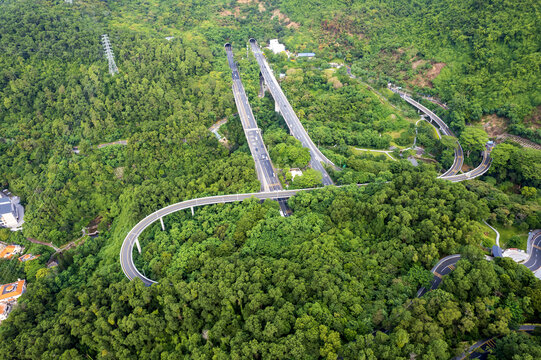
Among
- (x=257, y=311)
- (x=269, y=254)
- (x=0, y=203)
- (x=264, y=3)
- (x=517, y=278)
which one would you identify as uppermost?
(x=264, y=3)

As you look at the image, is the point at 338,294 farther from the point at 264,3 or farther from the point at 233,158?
the point at 264,3

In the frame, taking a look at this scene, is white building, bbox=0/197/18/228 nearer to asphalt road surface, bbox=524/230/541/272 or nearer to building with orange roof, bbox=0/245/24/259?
building with orange roof, bbox=0/245/24/259

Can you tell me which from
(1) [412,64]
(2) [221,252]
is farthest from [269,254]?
(1) [412,64]

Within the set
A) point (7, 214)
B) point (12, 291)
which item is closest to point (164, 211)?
point (12, 291)

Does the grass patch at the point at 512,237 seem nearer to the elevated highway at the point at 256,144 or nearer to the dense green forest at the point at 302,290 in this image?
the dense green forest at the point at 302,290

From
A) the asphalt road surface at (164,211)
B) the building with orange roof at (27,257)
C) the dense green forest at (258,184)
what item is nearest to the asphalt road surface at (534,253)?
the dense green forest at (258,184)

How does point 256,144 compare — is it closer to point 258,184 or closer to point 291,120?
point 291,120
